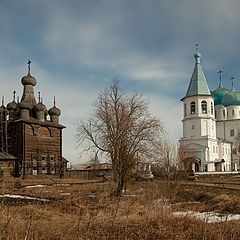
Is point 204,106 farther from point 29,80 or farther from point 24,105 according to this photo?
point 24,105

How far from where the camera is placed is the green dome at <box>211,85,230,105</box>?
63.2 m

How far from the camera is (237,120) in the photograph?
59375mm

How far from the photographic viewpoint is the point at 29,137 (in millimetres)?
30891

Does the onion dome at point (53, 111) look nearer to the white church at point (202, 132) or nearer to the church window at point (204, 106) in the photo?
the white church at point (202, 132)

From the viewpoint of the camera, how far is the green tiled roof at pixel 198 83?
5275 cm

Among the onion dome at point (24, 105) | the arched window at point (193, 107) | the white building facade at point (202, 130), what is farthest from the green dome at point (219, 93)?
the onion dome at point (24, 105)

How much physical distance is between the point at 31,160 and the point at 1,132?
4.69 metres

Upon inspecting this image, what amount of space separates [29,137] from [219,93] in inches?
1789

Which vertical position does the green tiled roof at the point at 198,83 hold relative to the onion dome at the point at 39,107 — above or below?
above

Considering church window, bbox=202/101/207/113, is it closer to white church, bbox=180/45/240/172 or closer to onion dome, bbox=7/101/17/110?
white church, bbox=180/45/240/172

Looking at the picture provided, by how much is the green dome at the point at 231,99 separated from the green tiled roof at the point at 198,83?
989 centimetres

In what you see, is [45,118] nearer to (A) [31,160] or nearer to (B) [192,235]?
(A) [31,160]

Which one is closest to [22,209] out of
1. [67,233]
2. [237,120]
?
[67,233]

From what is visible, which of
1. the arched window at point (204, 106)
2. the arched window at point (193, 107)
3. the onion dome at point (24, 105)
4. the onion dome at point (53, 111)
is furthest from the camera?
the arched window at point (193, 107)
